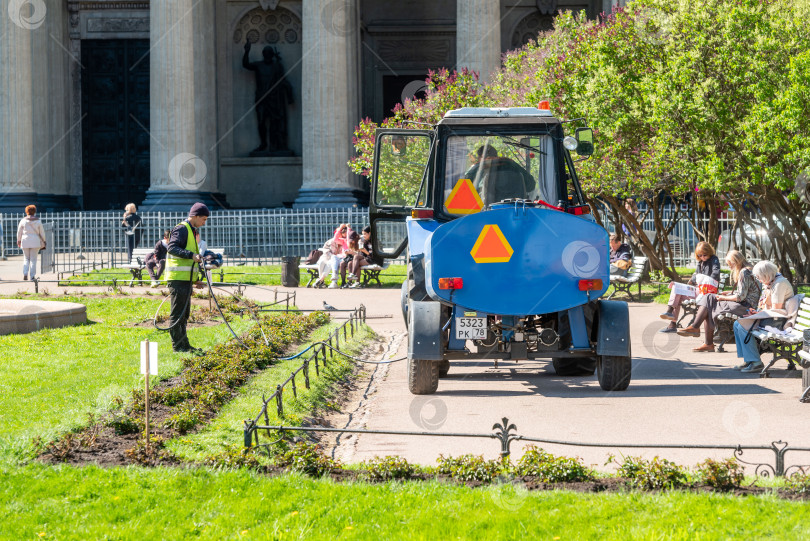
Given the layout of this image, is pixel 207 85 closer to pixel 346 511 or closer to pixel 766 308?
pixel 766 308

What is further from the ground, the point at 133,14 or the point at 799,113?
the point at 133,14

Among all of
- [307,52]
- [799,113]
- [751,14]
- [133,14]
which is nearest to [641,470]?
[799,113]

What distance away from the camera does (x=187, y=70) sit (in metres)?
33.6

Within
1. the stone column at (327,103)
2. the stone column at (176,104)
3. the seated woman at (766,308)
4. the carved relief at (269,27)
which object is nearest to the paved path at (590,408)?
the seated woman at (766,308)

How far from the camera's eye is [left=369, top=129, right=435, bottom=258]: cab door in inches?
454

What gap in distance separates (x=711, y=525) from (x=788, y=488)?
0.90m

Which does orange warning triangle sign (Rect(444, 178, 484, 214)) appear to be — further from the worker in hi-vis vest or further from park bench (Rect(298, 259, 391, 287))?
park bench (Rect(298, 259, 391, 287))

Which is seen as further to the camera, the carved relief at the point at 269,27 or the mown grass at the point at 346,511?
the carved relief at the point at 269,27

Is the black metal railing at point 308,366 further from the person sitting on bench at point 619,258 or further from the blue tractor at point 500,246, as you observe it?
the person sitting on bench at point 619,258

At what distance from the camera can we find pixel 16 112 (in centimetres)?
3450

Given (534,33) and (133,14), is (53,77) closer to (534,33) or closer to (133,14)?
(133,14)

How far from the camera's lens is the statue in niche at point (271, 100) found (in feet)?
130

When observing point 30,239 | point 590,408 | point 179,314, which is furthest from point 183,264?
point 30,239

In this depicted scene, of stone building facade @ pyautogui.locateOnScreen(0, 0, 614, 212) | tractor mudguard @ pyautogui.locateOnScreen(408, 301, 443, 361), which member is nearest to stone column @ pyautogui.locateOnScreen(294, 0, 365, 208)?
stone building facade @ pyautogui.locateOnScreen(0, 0, 614, 212)
